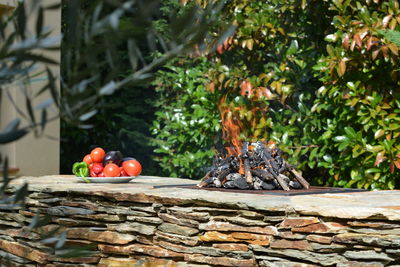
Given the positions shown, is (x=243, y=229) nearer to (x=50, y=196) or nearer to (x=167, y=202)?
(x=167, y=202)

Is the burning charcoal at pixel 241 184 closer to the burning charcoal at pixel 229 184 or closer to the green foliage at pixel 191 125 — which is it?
the burning charcoal at pixel 229 184

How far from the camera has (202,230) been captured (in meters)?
3.44

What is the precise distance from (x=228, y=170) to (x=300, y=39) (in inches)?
68.7

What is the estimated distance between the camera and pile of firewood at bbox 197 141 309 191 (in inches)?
153

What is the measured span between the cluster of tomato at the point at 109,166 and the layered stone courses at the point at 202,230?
0.45m

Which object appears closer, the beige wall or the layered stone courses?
the layered stone courses

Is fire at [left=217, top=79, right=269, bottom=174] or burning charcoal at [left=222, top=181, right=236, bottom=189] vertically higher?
fire at [left=217, top=79, right=269, bottom=174]

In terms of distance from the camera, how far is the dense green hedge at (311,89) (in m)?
4.45

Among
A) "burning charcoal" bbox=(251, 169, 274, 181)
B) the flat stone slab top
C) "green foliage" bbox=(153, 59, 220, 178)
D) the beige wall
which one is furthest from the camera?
"green foliage" bbox=(153, 59, 220, 178)

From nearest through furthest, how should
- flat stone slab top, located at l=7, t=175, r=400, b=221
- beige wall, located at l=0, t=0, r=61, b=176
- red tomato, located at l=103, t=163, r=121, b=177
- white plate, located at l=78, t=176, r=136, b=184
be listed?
flat stone slab top, located at l=7, t=175, r=400, b=221
white plate, located at l=78, t=176, r=136, b=184
red tomato, located at l=103, t=163, r=121, b=177
beige wall, located at l=0, t=0, r=61, b=176

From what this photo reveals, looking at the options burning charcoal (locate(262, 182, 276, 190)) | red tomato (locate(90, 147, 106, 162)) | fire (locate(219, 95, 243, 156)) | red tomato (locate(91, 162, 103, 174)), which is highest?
fire (locate(219, 95, 243, 156))

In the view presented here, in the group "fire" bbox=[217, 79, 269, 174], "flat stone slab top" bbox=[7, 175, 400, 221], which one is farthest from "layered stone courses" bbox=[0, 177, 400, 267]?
"fire" bbox=[217, 79, 269, 174]

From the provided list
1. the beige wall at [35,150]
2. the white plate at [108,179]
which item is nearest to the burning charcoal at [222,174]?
the white plate at [108,179]

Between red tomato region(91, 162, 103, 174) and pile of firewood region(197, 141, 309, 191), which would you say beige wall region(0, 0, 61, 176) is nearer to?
red tomato region(91, 162, 103, 174)
